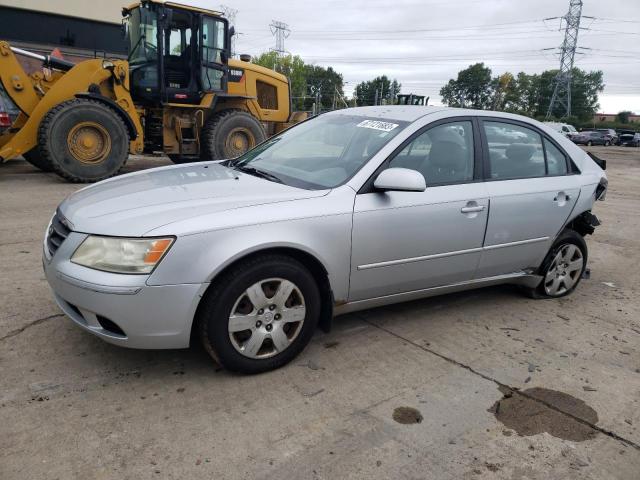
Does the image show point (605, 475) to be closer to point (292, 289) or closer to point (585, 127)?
point (292, 289)

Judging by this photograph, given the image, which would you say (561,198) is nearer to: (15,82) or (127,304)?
(127,304)

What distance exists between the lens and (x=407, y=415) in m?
2.74

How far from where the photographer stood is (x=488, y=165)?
3869mm

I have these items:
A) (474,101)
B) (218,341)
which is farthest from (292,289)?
(474,101)

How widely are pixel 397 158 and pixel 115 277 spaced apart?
1.89m

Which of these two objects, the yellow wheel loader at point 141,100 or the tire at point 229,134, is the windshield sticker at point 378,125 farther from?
the tire at point 229,134

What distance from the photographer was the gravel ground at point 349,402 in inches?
92.4

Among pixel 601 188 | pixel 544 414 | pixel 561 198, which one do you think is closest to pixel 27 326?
pixel 544 414

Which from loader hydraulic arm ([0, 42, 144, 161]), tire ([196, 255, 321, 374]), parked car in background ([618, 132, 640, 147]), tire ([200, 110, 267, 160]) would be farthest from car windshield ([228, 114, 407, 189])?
parked car in background ([618, 132, 640, 147])

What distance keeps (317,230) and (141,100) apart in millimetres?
8142

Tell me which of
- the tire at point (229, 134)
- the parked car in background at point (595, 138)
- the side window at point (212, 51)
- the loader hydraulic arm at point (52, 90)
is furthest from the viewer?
the parked car in background at point (595, 138)

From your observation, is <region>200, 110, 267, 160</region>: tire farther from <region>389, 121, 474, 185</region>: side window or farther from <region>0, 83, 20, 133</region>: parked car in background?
<region>389, 121, 474, 185</region>: side window

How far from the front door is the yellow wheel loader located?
6.90 meters

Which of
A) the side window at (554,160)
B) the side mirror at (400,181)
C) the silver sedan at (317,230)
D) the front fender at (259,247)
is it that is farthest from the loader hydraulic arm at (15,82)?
the side window at (554,160)
